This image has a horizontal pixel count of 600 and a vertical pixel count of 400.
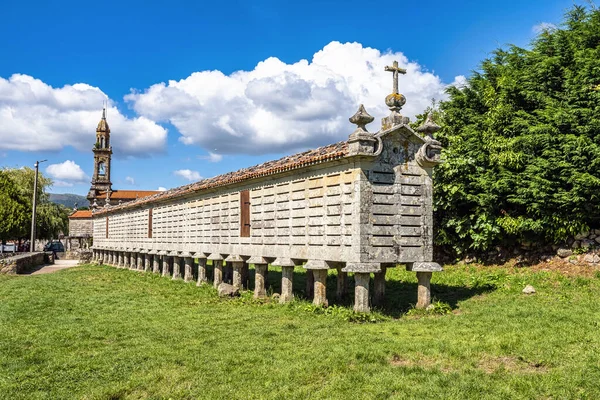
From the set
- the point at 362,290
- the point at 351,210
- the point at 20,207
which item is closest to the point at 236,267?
the point at 362,290

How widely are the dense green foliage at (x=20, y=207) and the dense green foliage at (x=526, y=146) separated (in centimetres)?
3435

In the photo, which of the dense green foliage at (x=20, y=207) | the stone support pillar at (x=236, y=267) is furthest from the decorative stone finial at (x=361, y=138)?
the dense green foliage at (x=20, y=207)

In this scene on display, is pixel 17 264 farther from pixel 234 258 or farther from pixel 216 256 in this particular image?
pixel 234 258

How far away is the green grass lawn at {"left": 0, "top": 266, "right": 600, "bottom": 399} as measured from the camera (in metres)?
7.11

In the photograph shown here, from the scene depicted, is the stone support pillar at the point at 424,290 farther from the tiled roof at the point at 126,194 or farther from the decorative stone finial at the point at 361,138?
the tiled roof at the point at 126,194

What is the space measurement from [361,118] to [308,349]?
526 cm

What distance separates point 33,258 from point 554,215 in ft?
104

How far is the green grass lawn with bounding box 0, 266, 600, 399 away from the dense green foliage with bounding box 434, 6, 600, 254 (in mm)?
2668

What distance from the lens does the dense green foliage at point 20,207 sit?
138 ft

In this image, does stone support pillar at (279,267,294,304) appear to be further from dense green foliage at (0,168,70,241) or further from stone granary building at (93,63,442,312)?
dense green foliage at (0,168,70,241)

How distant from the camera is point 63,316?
1323 cm

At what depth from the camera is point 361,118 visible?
11.9 metres

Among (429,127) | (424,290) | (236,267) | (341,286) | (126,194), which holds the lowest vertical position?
Result: (341,286)

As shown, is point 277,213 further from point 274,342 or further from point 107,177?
point 107,177
